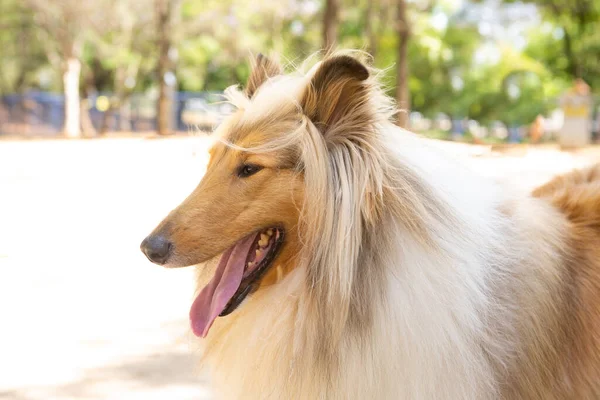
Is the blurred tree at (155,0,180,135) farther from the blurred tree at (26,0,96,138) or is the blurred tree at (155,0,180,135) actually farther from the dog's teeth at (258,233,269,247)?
the dog's teeth at (258,233,269,247)

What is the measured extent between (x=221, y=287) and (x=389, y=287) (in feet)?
2.21

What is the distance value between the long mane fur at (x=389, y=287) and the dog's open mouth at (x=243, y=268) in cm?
10

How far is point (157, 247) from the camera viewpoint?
2617 millimetres

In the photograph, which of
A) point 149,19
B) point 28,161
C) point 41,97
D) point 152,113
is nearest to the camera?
point 28,161

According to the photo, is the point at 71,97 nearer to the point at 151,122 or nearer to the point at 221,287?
the point at 151,122

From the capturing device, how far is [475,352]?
2.64 metres

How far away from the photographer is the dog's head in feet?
8.70

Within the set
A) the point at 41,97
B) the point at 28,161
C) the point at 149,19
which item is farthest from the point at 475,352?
the point at 41,97

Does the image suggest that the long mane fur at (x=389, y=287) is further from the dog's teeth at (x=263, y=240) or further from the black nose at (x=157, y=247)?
the black nose at (x=157, y=247)

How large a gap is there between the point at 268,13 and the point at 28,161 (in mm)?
24977

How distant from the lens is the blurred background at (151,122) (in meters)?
4.35

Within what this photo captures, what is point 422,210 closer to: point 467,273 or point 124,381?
point 467,273

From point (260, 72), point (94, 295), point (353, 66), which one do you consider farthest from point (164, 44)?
point (353, 66)

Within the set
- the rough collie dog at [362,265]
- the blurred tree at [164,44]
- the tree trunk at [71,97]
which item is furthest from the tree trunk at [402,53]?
the rough collie dog at [362,265]
